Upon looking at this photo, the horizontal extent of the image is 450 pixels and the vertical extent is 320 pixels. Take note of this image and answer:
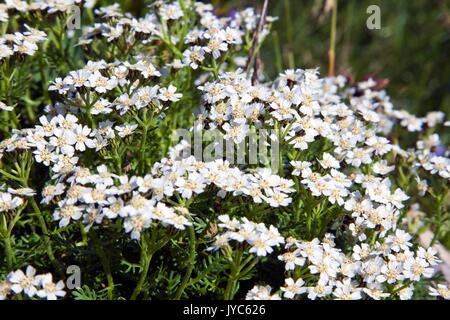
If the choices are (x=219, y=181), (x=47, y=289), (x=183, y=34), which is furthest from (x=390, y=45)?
(x=47, y=289)

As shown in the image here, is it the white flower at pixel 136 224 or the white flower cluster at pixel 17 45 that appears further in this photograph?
the white flower cluster at pixel 17 45

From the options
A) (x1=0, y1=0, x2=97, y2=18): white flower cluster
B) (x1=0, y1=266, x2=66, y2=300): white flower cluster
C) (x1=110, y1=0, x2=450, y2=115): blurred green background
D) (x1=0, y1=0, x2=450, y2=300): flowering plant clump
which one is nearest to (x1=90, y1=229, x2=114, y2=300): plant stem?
(x1=0, y1=0, x2=450, y2=300): flowering plant clump

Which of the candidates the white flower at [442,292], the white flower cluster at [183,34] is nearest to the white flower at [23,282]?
the white flower cluster at [183,34]

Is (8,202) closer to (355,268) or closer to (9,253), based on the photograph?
(9,253)

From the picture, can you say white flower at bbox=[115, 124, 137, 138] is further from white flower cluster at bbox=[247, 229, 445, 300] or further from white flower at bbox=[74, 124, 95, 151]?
white flower cluster at bbox=[247, 229, 445, 300]

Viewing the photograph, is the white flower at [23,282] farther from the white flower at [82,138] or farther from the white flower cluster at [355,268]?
the white flower cluster at [355,268]
